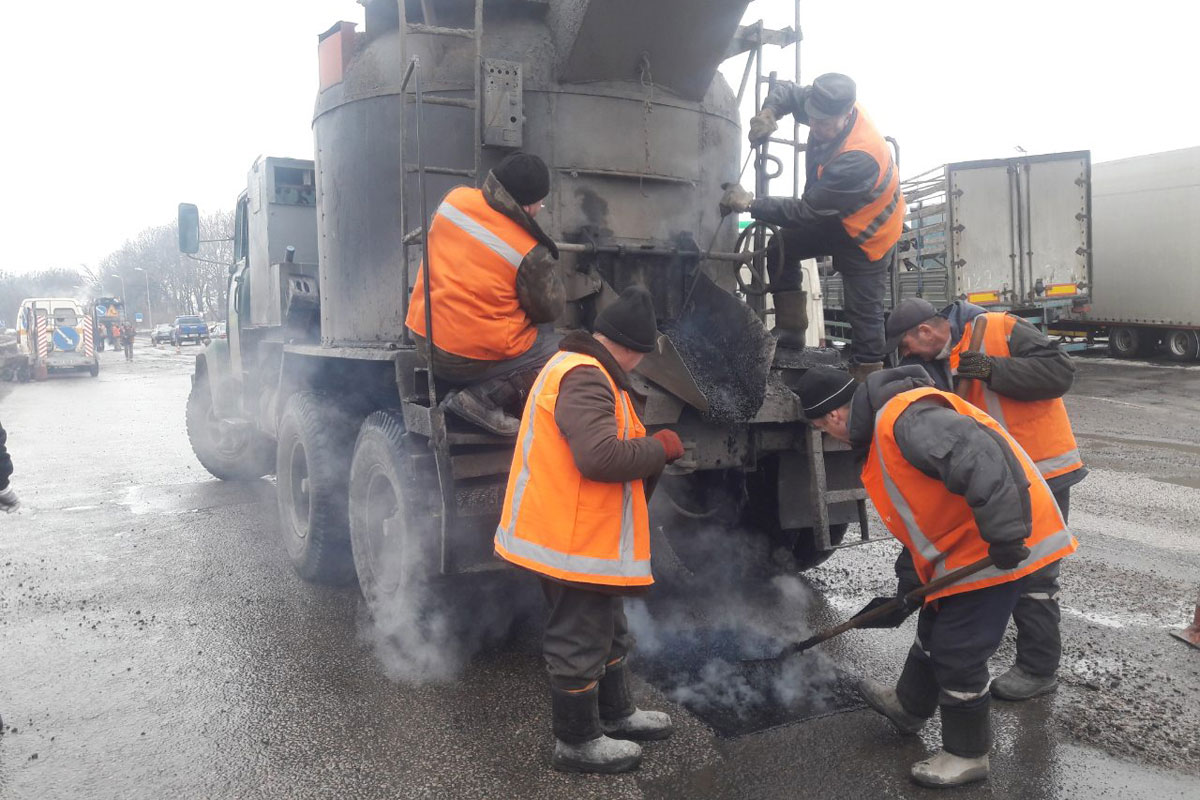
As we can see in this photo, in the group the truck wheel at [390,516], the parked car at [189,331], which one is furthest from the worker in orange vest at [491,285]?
the parked car at [189,331]

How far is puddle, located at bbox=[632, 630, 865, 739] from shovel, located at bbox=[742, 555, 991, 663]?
0.10m

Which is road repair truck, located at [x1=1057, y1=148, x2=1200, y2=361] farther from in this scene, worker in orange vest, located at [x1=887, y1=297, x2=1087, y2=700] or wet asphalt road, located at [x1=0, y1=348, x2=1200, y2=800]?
worker in orange vest, located at [x1=887, y1=297, x2=1087, y2=700]

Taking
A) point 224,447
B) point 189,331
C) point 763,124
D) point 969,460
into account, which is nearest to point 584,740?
point 969,460

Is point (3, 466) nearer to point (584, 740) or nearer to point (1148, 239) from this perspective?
point (584, 740)

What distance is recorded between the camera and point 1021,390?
3547 millimetres

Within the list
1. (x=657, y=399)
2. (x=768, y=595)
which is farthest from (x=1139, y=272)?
(x=657, y=399)

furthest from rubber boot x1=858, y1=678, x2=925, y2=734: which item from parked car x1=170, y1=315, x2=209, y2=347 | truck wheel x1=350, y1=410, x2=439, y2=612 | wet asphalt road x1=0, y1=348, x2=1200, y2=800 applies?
parked car x1=170, y1=315, x2=209, y2=347

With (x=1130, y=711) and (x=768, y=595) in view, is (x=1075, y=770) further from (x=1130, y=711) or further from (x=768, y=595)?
(x=768, y=595)

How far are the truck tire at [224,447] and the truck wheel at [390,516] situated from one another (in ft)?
13.2

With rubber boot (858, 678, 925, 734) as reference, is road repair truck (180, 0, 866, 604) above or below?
above

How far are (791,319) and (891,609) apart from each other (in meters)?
1.89

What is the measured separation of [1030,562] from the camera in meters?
2.80

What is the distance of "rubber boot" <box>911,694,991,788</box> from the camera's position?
2797mm

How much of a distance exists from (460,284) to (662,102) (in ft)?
5.33
